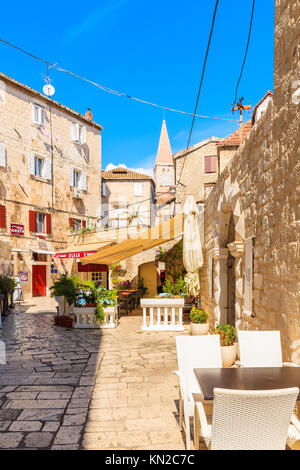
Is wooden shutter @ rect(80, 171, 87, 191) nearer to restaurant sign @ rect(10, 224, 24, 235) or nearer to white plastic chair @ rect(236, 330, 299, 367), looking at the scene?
restaurant sign @ rect(10, 224, 24, 235)

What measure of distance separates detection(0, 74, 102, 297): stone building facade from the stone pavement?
884 cm

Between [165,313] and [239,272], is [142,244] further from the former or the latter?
[239,272]

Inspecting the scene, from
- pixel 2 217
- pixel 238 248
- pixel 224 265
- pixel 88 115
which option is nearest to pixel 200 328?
pixel 224 265

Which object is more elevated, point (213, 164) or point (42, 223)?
point (213, 164)

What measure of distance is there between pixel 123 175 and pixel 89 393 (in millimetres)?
24824

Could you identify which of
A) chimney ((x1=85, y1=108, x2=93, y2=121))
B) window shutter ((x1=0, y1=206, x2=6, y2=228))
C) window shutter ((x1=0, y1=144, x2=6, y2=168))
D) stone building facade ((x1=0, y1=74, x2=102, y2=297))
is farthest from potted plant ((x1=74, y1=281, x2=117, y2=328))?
chimney ((x1=85, y1=108, x2=93, y2=121))

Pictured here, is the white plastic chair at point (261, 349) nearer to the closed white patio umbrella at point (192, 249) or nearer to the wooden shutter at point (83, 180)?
the closed white patio umbrella at point (192, 249)

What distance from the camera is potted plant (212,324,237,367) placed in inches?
191

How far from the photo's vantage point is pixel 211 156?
18.4m

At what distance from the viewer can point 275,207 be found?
3424 mm

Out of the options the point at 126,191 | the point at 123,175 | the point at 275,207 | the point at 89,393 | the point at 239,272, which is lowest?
the point at 89,393
